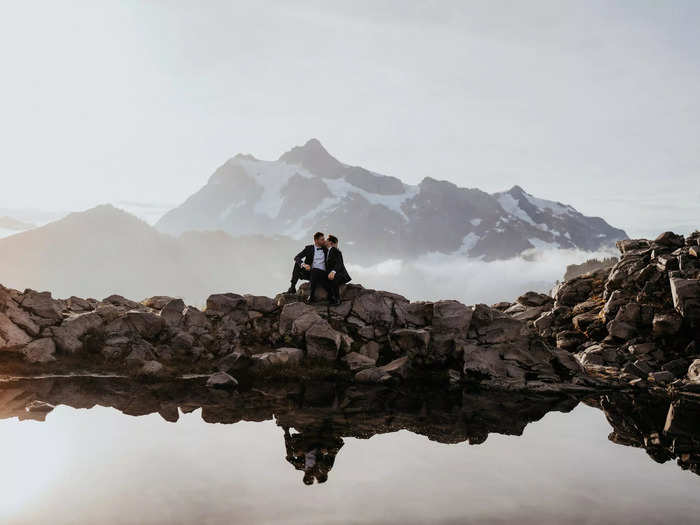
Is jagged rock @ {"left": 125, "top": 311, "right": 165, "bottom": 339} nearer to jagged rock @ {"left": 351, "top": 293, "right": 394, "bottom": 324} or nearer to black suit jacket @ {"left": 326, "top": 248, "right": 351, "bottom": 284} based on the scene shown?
black suit jacket @ {"left": 326, "top": 248, "right": 351, "bottom": 284}

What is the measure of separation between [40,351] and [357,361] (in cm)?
1451

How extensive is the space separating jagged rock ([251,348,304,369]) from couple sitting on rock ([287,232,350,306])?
3.97 metres

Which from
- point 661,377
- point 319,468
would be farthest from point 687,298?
point 319,468

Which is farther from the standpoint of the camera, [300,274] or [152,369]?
[300,274]

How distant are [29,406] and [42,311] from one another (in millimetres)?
9983

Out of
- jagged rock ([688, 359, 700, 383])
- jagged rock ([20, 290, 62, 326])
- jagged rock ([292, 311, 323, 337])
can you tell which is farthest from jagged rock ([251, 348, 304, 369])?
jagged rock ([688, 359, 700, 383])

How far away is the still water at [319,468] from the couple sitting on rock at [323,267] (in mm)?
9738

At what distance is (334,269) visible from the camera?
1090 inches

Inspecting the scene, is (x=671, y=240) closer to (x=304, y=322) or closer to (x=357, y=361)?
(x=357, y=361)

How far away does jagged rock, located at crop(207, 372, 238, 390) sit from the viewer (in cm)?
2162

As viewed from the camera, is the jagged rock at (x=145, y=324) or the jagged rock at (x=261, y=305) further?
the jagged rock at (x=261, y=305)

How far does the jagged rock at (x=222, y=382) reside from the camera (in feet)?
70.9

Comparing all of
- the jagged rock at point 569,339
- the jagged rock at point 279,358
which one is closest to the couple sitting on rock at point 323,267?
the jagged rock at point 279,358

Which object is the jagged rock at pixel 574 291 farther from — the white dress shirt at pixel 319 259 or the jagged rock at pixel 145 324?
the jagged rock at pixel 145 324
